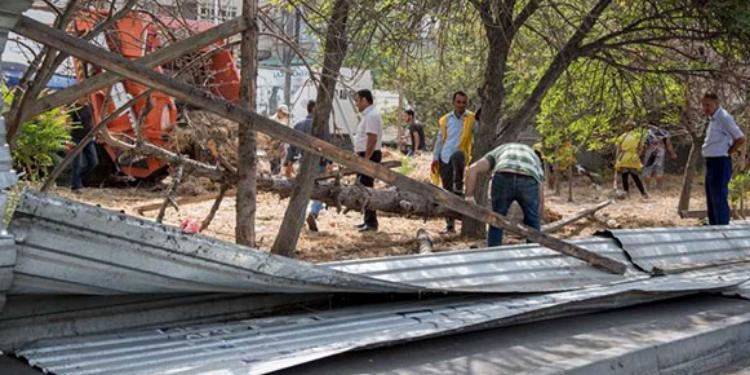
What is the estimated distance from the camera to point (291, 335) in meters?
4.63

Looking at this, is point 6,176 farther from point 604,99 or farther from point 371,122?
→ point 604,99

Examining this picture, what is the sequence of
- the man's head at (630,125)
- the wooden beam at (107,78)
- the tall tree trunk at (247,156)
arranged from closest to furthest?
the wooden beam at (107,78) → the tall tree trunk at (247,156) → the man's head at (630,125)

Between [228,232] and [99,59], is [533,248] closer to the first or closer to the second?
[99,59]

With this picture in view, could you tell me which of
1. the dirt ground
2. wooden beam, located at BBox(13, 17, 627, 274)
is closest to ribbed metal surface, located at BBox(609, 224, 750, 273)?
wooden beam, located at BBox(13, 17, 627, 274)

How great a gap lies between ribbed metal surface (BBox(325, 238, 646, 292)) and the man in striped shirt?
1.14 metres

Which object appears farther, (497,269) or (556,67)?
(556,67)

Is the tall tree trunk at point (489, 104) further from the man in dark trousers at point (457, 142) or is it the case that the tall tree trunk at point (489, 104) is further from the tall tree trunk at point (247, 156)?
the tall tree trunk at point (247, 156)

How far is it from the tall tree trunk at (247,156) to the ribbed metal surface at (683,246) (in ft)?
9.26

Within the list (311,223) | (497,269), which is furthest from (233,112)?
(311,223)

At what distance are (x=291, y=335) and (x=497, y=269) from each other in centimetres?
182

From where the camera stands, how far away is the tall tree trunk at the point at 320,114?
6.99 m

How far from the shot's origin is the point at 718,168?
9992 mm

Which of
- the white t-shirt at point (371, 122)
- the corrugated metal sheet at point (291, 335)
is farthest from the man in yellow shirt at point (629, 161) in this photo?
the corrugated metal sheet at point (291, 335)

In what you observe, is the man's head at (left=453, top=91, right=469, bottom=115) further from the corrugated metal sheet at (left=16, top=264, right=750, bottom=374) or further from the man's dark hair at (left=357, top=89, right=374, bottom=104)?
the corrugated metal sheet at (left=16, top=264, right=750, bottom=374)
